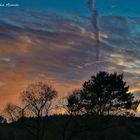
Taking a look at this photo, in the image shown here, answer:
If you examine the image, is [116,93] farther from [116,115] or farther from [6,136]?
[6,136]

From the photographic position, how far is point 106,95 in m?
104

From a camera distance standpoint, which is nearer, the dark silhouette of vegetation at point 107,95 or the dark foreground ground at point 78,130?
the dark foreground ground at point 78,130

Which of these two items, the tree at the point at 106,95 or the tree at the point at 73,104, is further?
the tree at the point at 106,95

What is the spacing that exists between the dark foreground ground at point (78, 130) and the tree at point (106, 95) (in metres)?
3.05

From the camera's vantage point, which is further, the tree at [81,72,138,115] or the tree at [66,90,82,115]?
the tree at [81,72,138,115]

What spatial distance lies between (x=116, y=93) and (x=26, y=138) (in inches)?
1198

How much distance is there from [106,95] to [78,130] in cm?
2847

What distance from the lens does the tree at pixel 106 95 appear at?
103 meters

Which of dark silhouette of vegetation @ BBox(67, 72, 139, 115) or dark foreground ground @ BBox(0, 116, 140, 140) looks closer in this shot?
dark foreground ground @ BBox(0, 116, 140, 140)

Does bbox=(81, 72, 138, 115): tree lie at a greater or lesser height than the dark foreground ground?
greater

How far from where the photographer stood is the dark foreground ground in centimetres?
8431

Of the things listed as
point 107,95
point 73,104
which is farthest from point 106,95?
point 73,104

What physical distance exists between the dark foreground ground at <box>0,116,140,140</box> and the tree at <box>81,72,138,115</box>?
3052 mm

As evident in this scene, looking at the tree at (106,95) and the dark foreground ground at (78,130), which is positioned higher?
the tree at (106,95)
